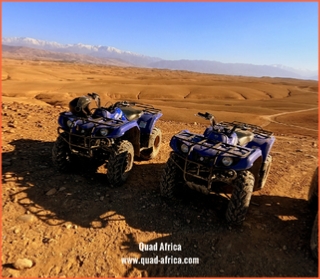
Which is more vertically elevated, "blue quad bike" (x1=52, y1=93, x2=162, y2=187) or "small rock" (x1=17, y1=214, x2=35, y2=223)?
"blue quad bike" (x1=52, y1=93, x2=162, y2=187)

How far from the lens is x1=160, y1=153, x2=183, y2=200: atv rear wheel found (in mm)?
5184

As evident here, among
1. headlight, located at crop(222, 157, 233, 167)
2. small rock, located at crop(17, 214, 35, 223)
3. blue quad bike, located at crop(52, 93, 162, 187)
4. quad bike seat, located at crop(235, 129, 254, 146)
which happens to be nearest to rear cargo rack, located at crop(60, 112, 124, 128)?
blue quad bike, located at crop(52, 93, 162, 187)

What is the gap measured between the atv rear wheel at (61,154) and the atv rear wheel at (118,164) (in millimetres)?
981

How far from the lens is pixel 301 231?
15.6ft

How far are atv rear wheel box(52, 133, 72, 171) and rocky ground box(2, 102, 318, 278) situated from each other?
20cm

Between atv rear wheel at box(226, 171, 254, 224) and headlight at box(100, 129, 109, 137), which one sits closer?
atv rear wheel at box(226, 171, 254, 224)

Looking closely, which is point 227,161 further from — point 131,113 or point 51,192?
point 131,113

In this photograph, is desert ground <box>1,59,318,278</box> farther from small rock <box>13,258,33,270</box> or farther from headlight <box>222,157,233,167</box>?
headlight <box>222,157,233,167</box>

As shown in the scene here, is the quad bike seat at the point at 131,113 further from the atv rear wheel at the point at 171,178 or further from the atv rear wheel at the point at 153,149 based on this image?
the atv rear wheel at the point at 171,178

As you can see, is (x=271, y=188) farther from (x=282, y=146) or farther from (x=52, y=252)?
(x=52, y=252)

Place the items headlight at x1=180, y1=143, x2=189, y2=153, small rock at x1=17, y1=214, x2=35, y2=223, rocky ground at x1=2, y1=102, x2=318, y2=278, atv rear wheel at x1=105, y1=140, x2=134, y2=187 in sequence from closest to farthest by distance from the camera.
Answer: rocky ground at x1=2, y1=102, x2=318, y2=278 < small rock at x1=17, y1=214, x2=35, y2=223 < headlight at x1=180, y1=143, x2=189, y2=153 < atv rear wheel at x1=105, y1=140, x2=134, y2=187

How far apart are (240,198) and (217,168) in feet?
1.95

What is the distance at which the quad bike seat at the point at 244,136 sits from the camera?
19.1 feet

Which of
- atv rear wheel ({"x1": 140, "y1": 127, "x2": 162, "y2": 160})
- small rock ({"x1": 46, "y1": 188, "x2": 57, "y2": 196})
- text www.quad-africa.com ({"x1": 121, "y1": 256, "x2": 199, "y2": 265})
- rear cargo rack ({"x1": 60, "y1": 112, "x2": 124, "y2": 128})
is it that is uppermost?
rear cargo rack ({"x1": 60, "y1": 112, "x2": 124, "y2": 128})
